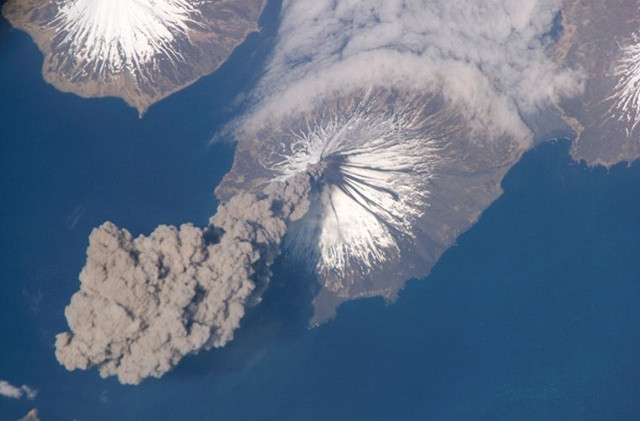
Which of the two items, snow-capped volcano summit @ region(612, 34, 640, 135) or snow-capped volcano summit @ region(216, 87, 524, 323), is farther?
snow-capped volcano summit @ region(612, 34, 640, 135)

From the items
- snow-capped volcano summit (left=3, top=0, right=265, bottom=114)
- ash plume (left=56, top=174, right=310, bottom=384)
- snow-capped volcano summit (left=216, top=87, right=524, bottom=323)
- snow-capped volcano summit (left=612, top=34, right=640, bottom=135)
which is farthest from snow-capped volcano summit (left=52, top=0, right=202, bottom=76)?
snow-capped volcano summit (left=612, top=34, right=640, bottom=135)

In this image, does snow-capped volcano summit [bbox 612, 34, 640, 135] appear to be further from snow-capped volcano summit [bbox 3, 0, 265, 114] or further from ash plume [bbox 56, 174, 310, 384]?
ash plume [bbox 56, 174, 310, 384]

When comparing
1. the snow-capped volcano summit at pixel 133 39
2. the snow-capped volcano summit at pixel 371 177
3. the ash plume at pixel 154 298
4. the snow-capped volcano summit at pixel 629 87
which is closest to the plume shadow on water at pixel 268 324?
the snow-capped volcano summit at pixel 371 177

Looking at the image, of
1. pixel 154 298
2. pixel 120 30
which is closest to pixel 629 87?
pixel 154 298

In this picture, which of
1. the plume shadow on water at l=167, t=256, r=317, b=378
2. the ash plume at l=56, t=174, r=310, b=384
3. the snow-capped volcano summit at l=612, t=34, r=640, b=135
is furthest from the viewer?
the snow-capped volcano summit at l=612, t=34, r=640, b=135

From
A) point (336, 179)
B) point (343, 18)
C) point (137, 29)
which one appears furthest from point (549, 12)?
point (137, 29)

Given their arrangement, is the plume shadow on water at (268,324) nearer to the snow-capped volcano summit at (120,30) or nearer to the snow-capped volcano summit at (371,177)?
the snow-capped volcano summit at (371,177)
